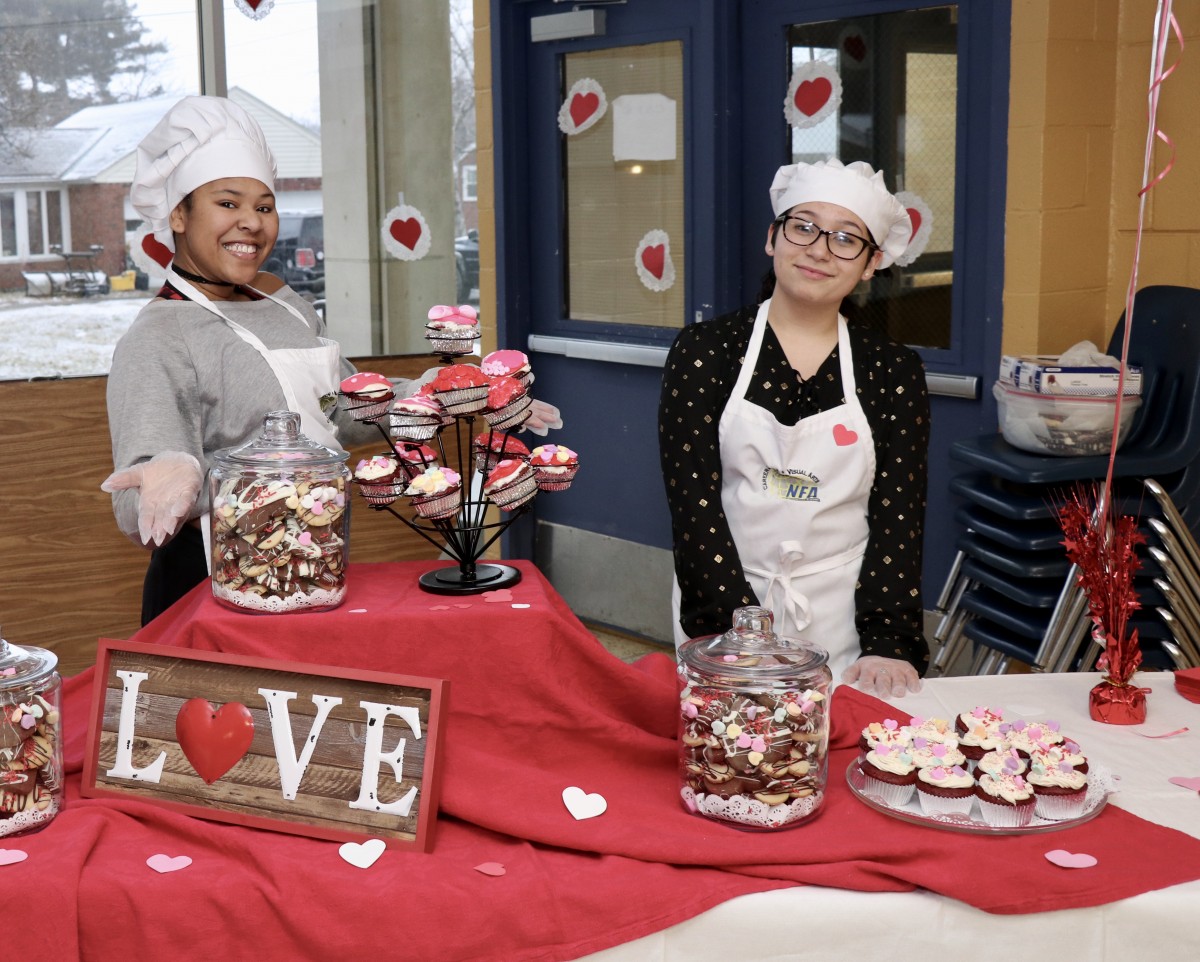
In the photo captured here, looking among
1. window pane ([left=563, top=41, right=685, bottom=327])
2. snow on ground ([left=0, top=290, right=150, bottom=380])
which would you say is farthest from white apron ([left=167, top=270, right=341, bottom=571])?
window pane ([left=563, top=41, right=685, bottom=327])

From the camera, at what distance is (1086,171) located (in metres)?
3.06

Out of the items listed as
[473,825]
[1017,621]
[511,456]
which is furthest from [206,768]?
[1017,621]

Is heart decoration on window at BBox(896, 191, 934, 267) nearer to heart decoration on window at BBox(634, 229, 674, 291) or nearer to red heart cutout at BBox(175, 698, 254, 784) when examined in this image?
heart decoration on window at BBox(634, 229, 674, 291)

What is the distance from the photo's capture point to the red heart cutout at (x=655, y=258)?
412 centimetres

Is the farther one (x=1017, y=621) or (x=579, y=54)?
(x=579, y=54)

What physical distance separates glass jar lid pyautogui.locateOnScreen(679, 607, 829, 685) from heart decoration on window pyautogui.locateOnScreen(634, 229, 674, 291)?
2.83m

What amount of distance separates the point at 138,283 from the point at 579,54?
60.1 inches

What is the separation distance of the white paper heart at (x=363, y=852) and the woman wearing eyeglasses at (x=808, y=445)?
2.63 ft

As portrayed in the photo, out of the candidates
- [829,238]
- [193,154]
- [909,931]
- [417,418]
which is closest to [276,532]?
[417,418]

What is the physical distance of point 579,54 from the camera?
427cm

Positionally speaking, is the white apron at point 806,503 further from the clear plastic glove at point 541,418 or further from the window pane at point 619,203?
the window pane at point 619,203

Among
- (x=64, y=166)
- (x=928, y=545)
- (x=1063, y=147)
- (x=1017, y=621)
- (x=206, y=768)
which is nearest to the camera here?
(x=206, y=768)

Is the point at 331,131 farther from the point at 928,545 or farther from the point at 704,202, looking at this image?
the point at 928,545

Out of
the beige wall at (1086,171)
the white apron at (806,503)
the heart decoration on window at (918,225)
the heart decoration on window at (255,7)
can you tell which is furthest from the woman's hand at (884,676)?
the heart decoration on window at (255,7)
